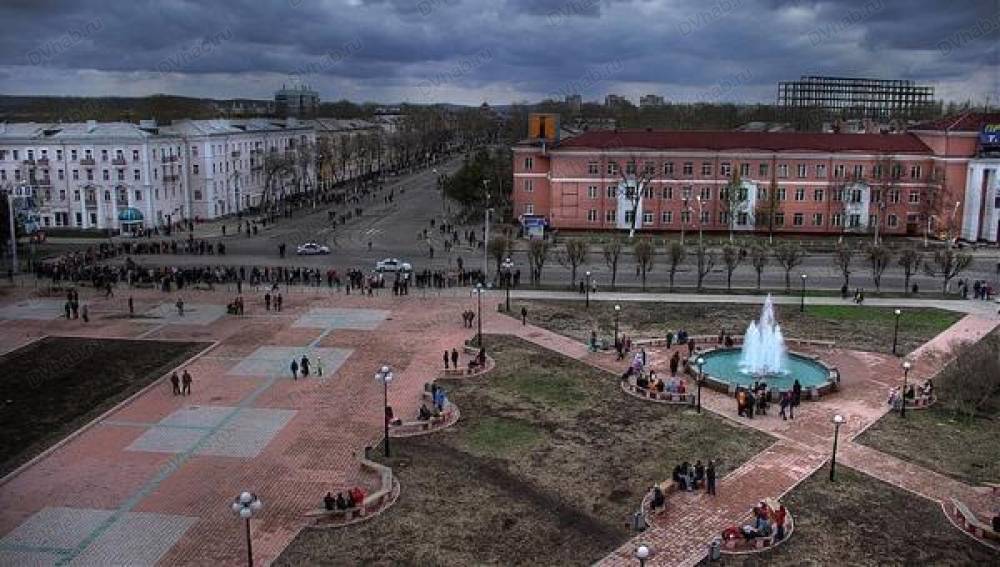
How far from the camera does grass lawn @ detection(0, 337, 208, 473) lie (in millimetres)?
29609

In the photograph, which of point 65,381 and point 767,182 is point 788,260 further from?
point 65,381

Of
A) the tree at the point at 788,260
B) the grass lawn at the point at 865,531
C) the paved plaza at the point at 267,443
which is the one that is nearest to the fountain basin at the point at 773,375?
the paved plaza at the point at 267,443

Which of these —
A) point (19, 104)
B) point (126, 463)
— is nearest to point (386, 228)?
point (126, 463)

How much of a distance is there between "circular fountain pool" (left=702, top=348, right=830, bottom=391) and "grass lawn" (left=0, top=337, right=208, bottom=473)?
23.5m

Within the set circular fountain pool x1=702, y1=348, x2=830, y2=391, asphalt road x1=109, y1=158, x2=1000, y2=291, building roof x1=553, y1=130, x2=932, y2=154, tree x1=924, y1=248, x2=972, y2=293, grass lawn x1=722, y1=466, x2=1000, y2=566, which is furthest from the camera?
building roof x1=553, y1=130, x2=932, y2=154

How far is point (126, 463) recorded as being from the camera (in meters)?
27.1

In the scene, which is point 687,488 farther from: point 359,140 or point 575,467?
point 359,140

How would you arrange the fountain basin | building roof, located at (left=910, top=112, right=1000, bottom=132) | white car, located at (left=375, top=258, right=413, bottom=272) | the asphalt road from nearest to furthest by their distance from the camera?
the fountain basin → the asphalt road → white car, located at (left=375, top=258, right=413, bottom=272) → building roof, located at (left=910, top=112, right=1000, bottom=132)

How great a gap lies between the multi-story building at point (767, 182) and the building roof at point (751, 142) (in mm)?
89

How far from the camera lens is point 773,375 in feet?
121

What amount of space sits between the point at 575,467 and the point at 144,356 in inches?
865

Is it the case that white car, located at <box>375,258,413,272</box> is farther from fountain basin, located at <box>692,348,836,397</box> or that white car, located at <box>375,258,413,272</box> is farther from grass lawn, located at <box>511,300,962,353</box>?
fountain basin, located at <box>692,348,836,397</box>

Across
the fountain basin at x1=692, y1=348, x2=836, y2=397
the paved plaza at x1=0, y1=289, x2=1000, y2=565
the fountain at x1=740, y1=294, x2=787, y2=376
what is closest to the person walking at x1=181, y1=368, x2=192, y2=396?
the paved plaza at x1=0, y1=289, x2=1000, y2=565

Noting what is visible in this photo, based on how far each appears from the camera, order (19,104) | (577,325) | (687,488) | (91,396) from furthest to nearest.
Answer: (19,104), (577,325), (91,396), (687,488)
